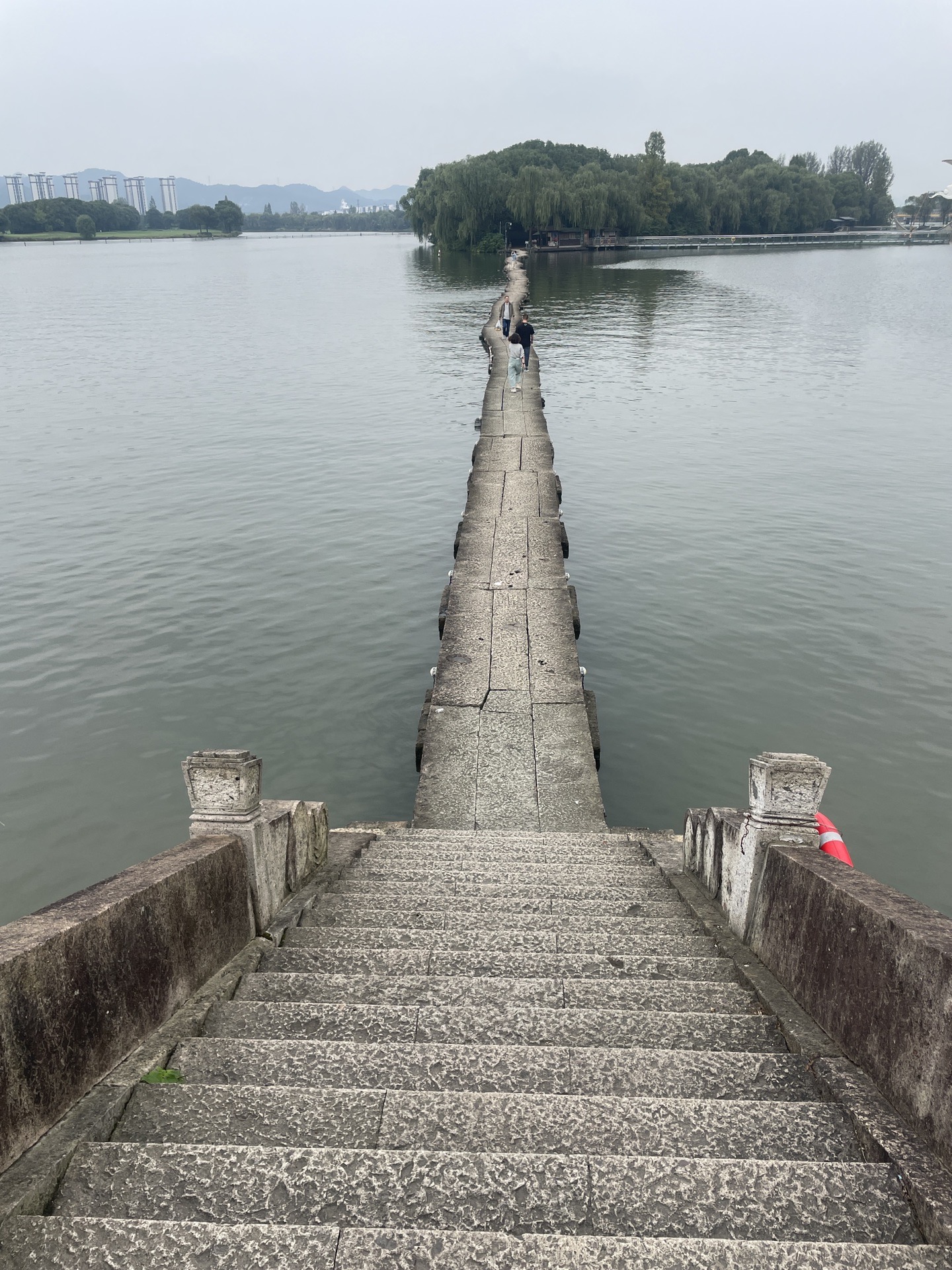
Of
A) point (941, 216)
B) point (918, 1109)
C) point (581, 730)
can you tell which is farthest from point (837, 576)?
point (941, 216)

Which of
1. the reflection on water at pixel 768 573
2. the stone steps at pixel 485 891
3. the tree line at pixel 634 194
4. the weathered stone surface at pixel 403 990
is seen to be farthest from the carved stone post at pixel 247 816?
the tree line at pixel 634 194

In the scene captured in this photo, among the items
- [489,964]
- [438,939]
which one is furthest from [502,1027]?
[438,939]

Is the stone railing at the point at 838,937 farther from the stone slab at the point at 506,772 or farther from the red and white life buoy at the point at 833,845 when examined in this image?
the stone slab at the point at 506,772

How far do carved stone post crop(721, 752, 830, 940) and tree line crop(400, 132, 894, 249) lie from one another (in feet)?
319

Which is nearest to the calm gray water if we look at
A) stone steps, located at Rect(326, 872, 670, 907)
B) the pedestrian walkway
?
the pedestrian walkway

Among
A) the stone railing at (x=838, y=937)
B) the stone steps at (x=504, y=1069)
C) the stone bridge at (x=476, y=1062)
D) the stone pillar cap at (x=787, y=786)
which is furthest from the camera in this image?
the stone pillar cap at (x=787, y=786)

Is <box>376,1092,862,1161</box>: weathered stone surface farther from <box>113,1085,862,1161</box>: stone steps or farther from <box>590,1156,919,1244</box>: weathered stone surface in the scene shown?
<box>590,1156,919,1244</box>: weathered stone surface

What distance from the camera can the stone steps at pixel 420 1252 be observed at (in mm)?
2295

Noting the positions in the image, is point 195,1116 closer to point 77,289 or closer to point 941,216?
point 77,289

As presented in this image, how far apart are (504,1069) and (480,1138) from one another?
448 mm

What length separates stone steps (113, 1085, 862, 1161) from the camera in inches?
111

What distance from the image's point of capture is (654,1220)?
8.26 feet

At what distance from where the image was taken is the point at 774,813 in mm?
4668

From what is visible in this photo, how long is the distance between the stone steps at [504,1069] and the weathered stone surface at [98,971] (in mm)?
348
